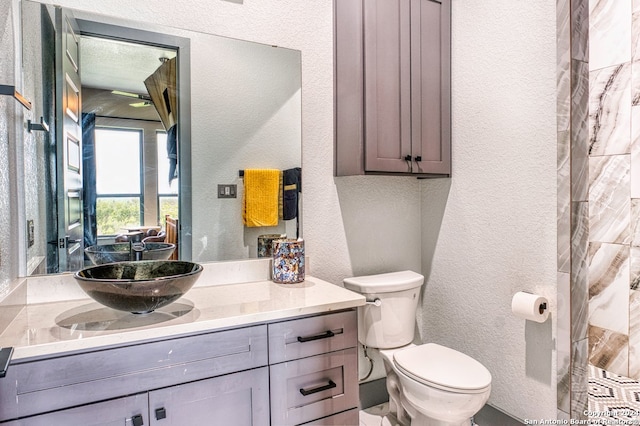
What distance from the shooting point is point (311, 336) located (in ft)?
4.83

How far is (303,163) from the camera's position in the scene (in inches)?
81.3

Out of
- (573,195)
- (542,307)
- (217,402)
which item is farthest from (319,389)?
(573,195)

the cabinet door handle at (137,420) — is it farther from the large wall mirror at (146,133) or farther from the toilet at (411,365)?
the toilet at (411,365)

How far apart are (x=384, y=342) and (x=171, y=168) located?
1368 mm

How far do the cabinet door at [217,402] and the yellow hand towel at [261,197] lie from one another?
782mm

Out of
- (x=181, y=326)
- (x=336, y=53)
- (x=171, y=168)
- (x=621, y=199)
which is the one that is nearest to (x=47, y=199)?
(x=171, y=168)

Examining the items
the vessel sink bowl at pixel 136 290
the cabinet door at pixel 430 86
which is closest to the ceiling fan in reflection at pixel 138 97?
the vessel sink bowl at pixel 136 290

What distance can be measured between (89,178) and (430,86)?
1.75 m

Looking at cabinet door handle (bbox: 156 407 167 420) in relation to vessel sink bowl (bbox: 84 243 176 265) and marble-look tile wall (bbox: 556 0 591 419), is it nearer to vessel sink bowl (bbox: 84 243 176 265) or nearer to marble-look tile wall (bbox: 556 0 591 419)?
vessel sink bowl (bbox: 84 243 176 265)

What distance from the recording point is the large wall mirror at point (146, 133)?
1.54 m

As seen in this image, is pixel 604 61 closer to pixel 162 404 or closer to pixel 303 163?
pixel 303 163

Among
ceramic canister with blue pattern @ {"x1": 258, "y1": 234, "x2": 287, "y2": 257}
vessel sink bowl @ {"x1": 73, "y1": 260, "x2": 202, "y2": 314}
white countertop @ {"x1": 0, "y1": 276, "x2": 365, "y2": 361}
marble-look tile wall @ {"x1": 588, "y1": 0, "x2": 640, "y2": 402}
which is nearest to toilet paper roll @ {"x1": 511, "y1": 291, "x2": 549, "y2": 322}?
white countertop @ {"x1": 0, "y1": 276, "x2": 365, "y2": 361}

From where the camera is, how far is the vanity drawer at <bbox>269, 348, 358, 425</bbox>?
1.42 meters

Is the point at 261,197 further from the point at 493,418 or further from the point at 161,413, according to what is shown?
the point at 493,418
